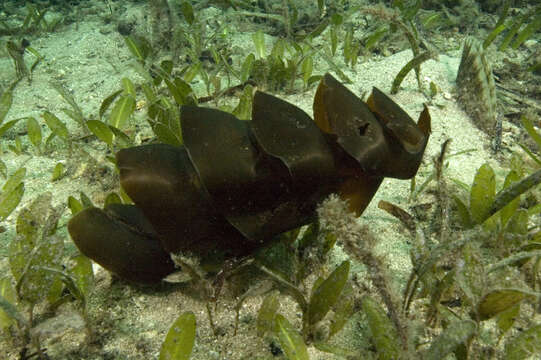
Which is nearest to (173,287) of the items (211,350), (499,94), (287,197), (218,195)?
(211,350)

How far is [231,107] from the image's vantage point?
3.31 metres

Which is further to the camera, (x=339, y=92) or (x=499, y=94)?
(x=499, y=94)

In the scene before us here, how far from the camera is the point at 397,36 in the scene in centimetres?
488

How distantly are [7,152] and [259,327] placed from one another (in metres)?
2.90

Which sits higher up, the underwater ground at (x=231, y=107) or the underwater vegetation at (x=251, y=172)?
the underwater vegetation at (x=251, y=172)

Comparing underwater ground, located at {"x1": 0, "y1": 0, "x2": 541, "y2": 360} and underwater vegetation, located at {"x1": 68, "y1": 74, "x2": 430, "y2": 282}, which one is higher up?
underwater vegetation, located at {"x1": 68, "y1": 74, "x2": 430, "y2": 282}

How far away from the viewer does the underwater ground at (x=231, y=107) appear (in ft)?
5.48

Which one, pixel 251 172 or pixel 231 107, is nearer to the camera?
pixel 251 172

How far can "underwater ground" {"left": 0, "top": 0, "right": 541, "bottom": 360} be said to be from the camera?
167 centimetres

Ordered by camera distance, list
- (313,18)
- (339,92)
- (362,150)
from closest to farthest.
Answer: (362,150)
(339,92)
(313,18)

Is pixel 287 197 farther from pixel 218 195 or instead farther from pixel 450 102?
pixel 450 102

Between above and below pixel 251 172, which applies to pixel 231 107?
below

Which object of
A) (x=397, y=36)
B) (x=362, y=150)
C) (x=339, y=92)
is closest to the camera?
(x=362, y=150)

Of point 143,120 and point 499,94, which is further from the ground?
point 499,94
